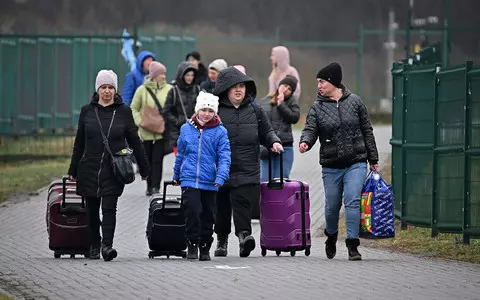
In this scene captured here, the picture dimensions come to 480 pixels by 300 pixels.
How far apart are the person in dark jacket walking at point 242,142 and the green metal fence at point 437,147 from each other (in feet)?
6.29

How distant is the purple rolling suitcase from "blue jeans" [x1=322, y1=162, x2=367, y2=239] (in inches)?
12.9

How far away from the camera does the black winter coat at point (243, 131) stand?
46.5 feet

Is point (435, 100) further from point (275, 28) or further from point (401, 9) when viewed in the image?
point (401, 9)

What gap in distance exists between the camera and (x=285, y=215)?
14234 mm

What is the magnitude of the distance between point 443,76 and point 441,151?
733 millimetres

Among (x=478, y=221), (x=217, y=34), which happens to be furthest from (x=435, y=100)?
(x=217, y=34)

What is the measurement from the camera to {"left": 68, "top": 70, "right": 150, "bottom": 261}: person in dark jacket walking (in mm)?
13914

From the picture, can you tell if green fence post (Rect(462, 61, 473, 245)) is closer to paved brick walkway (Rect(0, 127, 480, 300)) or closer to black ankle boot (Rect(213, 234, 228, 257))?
paved brick walkway (Rect(0, 127, 480, 300))

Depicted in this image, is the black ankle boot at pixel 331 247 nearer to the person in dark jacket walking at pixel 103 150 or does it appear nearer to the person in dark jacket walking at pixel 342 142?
the person in dark jacket walking at pixel 342 142

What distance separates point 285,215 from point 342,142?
948 millimetres

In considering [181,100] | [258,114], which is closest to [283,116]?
[181,100]

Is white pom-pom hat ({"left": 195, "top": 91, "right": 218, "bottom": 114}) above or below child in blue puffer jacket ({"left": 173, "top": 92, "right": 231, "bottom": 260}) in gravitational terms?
above

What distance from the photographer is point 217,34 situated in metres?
46.9

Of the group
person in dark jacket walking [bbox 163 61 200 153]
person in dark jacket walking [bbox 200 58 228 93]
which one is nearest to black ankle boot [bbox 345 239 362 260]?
person in dark jacket walking [bbox 200 58 228 93]
